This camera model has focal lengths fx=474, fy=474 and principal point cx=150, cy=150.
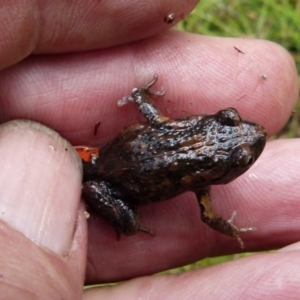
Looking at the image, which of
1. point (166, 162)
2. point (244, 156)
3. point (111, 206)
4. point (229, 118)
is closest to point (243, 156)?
point (244, 156)

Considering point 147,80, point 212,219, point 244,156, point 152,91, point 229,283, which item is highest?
point 147,80

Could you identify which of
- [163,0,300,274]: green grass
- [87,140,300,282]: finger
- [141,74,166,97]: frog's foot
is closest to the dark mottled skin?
[141,74,166,97]: frog's foot

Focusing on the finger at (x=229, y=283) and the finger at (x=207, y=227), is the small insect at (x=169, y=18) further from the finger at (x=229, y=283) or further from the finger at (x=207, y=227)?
the finger at (x=229, y=283)

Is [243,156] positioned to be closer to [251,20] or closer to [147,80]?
[147,80]

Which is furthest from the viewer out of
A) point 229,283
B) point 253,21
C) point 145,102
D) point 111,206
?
point 253,21

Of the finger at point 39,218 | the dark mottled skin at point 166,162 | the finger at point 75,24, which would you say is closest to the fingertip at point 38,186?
the finger at point 39,218

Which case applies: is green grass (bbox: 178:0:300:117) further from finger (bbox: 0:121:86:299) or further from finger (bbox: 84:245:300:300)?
finger (bbox: 0:121:86:299)

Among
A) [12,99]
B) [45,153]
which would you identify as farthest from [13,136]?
[12,99]
